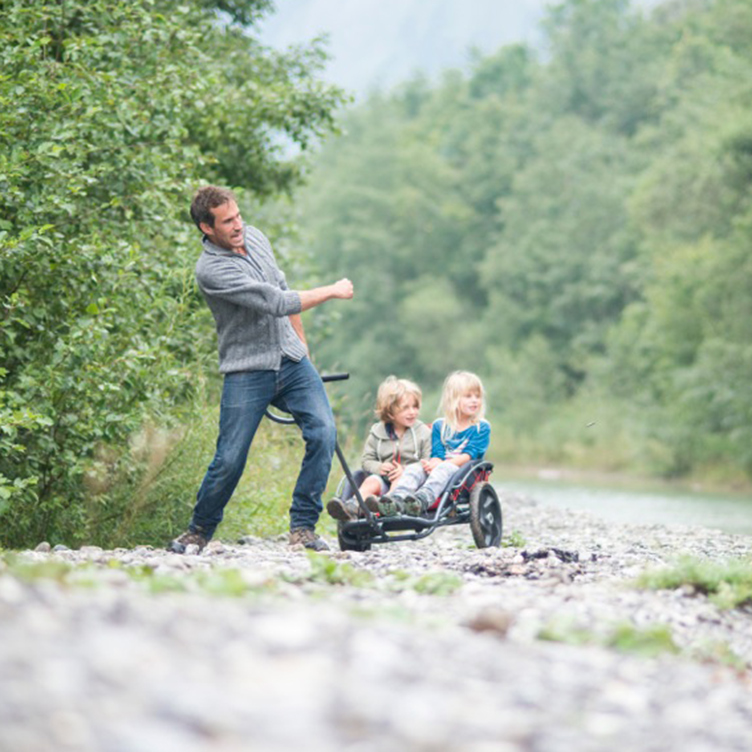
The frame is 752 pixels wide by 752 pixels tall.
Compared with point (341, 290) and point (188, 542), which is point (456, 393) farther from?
point (188, 542)

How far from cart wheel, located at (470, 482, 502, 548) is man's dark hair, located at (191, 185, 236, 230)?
98.2 inches

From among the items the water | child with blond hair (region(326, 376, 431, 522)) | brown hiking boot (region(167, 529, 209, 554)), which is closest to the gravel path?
brown hiking boot (region(167, 529, 209, 554))

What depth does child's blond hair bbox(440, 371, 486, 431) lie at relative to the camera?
9.59 metres

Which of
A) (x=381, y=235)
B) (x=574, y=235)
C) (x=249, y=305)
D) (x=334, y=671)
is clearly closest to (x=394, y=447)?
(x=249, y=305)

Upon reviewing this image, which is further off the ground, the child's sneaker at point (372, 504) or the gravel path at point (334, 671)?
the child's sneaker at point (372, 504)

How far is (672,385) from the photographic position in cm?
4244

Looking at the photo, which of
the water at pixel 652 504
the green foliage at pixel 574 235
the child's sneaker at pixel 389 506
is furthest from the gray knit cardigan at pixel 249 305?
the green foliage at pixel 574 235

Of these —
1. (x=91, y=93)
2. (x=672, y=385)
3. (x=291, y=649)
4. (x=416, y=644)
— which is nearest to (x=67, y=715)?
(x=291, y=649)

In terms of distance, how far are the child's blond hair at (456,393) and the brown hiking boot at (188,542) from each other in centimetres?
181

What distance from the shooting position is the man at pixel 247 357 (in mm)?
8594

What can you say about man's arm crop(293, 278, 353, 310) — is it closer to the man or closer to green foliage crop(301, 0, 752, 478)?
the man

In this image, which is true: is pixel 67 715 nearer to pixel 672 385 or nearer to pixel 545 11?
pixel 672 385

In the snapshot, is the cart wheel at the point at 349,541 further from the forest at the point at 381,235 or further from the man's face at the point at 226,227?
the man's face at the point at 226,227

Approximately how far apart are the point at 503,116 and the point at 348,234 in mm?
12897
